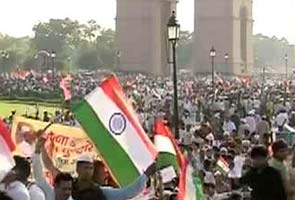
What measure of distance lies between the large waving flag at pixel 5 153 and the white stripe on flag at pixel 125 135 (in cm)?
81

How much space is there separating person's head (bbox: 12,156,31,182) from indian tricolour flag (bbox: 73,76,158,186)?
753 millimetres

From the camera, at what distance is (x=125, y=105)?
7.48 meters

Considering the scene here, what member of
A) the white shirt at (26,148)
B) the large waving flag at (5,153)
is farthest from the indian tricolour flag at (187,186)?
the white shirt at (26,148)

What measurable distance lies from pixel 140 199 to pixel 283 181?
3.64 ft

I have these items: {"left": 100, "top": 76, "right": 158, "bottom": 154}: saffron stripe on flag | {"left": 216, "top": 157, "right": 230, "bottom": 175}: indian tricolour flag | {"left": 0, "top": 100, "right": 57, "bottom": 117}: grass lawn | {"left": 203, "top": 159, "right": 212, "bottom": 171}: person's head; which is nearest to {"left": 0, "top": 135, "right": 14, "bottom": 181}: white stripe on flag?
{"left": 100, "top": 76, "right": 158, "bottom": 154}: saffron stripe on flag

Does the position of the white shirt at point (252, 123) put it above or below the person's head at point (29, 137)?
below

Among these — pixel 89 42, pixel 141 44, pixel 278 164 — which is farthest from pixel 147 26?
pixel 278 164

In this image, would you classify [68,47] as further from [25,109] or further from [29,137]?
[29,137]

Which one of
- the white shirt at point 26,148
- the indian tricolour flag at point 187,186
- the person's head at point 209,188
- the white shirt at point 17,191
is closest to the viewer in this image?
the white shirt at point 17,191

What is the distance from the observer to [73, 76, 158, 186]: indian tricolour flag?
23.7 feet

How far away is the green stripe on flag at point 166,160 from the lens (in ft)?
26.2

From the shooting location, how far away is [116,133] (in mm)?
7324

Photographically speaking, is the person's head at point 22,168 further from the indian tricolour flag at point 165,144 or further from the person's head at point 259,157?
the person's head at point 259,157

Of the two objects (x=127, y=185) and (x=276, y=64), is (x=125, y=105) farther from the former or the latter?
(x=276, y=64)
